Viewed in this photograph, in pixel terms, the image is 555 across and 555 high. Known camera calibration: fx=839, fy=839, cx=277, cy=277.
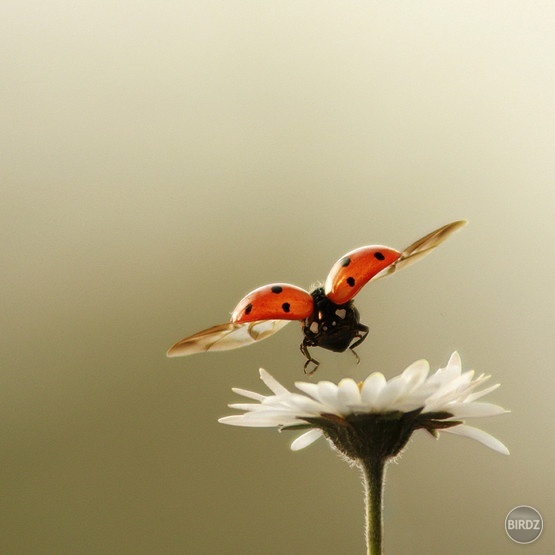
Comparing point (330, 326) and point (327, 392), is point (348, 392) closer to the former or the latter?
point (327, 392)

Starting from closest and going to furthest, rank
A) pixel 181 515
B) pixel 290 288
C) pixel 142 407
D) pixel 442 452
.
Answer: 1. pixel 290 288
2. pixel 442 452
3. pixel 181 515
4. pixel 142 407

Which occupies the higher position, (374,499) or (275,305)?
(275,305)

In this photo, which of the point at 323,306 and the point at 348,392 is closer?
the point at 348,392

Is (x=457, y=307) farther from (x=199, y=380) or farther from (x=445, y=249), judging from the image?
(x=199, y=380)

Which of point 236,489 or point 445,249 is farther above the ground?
point 445,249

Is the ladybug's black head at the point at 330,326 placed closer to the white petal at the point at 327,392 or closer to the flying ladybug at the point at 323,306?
the flying ladybug at the point at 323,306

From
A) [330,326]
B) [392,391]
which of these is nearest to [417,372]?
[392,391]

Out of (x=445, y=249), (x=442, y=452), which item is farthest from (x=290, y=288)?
(x=445, y=249)
